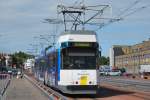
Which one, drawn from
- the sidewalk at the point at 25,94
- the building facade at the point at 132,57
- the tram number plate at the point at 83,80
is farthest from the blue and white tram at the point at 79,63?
the building facade at the point at 132,57

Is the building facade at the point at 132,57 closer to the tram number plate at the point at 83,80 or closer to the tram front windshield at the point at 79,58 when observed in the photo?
the tram front windshield at the point at 79,58

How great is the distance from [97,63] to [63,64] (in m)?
1.93

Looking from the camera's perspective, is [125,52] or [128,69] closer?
[128,69]

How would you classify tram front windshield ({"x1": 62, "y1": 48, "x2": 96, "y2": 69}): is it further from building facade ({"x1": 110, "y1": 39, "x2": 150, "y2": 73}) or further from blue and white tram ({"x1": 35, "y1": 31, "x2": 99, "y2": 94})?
building facade ({"x1": 110, "y1": 39, "x2": 150, "y2": 73})

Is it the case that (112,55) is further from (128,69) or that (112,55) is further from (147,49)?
(147,49)

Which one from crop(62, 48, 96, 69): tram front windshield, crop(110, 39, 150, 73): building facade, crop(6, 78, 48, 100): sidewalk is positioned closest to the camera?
crop(62, 48, 96, 69): tram front windshield

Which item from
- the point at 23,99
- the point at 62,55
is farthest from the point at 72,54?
the point at 23,99

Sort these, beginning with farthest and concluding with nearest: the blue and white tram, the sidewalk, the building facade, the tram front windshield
A: the building facade
the sidewalk
the tram front windshield
the blue and white tram

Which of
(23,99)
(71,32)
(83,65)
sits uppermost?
(71,32)

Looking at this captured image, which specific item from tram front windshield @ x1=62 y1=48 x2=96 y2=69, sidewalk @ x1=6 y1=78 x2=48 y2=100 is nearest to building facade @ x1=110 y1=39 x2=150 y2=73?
sidewalk @ x1=6 y1=78 x2=48 y2=100

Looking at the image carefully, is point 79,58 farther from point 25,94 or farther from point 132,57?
point 132,57

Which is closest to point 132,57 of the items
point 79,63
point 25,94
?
point 25,94

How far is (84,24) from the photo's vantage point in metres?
42.1

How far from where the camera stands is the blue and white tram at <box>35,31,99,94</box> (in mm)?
27344
